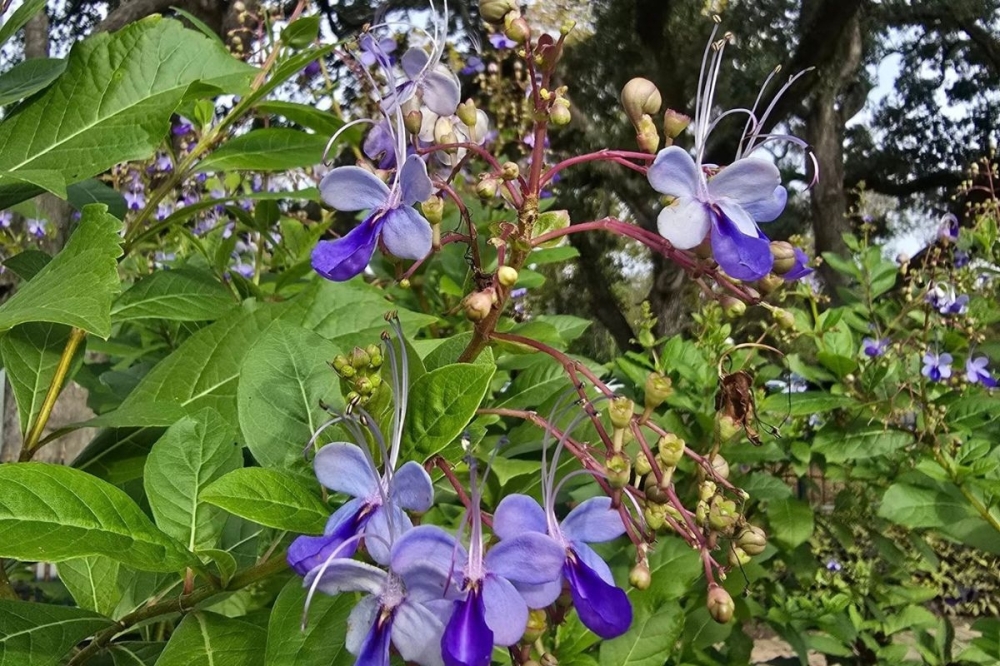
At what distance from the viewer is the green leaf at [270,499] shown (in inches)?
25.0

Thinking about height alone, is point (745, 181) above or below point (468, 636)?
above

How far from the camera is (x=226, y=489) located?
0.64 metres

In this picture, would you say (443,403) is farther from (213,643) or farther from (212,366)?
(212,366)

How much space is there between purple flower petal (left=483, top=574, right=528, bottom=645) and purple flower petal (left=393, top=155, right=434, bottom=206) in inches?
13.3

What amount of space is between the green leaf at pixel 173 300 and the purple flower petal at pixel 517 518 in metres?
0.61

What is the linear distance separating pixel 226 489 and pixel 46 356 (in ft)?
1.54

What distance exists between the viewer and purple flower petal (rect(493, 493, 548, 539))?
0.63 meters

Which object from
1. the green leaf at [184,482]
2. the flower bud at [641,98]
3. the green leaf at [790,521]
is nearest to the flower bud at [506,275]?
the flower bud at [641,98]

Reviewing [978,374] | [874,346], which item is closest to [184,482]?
[874,346]

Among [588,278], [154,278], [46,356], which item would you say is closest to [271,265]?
[154,278]

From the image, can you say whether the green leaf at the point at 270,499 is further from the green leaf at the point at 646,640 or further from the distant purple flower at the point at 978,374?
the distant purple flower at the point at 978,374

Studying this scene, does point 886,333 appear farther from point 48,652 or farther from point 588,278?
point 588,278

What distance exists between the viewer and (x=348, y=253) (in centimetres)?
74

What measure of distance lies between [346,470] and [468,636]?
0.16m
